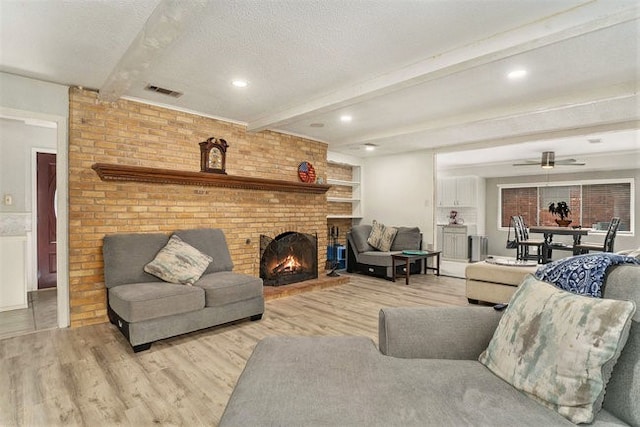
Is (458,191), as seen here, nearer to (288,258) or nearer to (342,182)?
(342,182)

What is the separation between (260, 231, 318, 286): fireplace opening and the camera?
492 cm

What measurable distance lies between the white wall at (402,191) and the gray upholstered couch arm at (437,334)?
4834 millimetres

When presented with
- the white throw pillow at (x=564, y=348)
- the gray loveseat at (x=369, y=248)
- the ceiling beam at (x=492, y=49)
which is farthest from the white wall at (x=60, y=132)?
the gray loveseat at (x=369, y=248)

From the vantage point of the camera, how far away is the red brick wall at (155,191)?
342 centimetres

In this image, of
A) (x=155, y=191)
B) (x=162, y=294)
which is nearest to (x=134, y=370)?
(x=162, y=294)

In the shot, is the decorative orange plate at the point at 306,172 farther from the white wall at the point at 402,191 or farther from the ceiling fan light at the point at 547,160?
the ceiling fan light at the point at 547,160

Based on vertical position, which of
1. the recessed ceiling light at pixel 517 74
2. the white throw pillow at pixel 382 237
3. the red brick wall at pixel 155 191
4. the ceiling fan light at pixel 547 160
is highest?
the recessed ceiling light at pixel 517 74

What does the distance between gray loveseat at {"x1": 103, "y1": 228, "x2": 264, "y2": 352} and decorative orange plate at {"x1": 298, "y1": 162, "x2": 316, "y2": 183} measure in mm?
2066

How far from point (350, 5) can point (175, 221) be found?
10.1ft

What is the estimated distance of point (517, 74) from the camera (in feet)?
10.1

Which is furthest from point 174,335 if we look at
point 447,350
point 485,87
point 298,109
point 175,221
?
point 485,87

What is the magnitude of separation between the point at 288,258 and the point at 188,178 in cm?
193

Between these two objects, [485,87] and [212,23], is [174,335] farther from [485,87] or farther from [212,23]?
[485,87]

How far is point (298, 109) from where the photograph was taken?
398 centimetres
